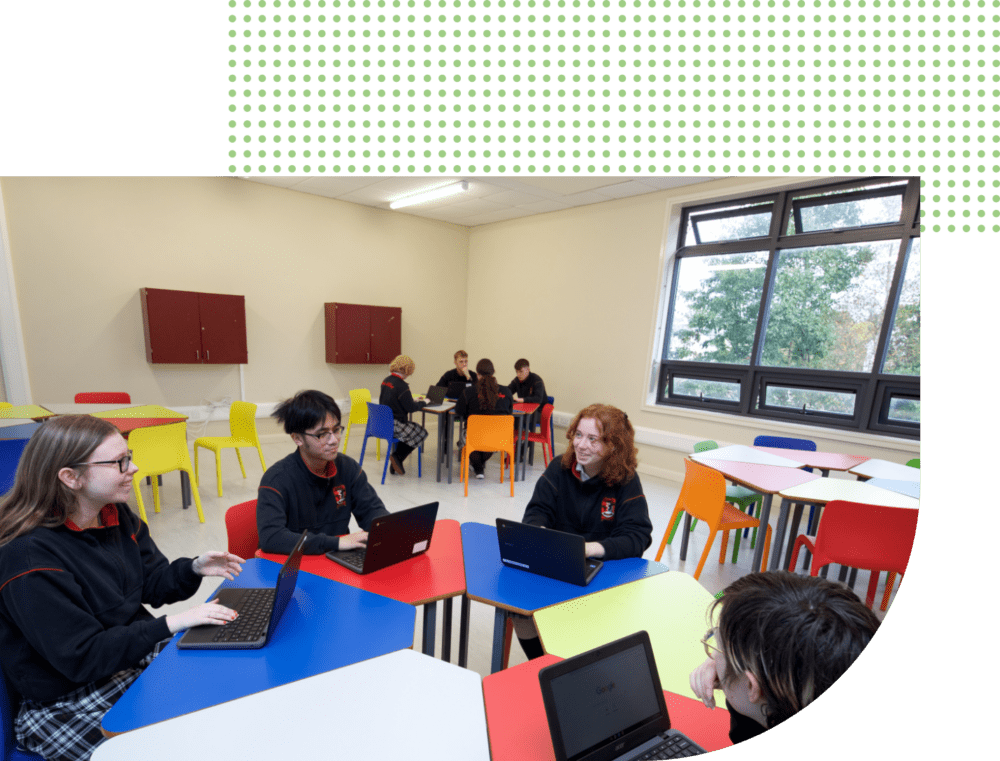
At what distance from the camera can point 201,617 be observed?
1291mm

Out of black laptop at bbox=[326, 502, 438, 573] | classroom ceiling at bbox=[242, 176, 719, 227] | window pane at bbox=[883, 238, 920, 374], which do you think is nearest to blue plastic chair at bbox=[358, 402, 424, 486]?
classroom ceiling at bbox=[242, 176, 719, 227]

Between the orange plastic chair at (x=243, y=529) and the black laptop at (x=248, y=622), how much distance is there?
515 mm

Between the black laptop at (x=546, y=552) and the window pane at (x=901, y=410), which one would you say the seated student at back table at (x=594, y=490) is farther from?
the window pane at (x=901, y=410)

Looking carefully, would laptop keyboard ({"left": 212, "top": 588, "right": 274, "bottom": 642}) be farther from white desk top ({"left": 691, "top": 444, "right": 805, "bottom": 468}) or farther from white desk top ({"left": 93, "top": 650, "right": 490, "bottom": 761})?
white desk top ({"left": 691, "top": 444, "right": 805, "bottom": 468})

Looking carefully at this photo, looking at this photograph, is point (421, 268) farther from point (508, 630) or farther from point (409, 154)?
point (409, 154)

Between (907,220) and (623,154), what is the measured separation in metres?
4.79

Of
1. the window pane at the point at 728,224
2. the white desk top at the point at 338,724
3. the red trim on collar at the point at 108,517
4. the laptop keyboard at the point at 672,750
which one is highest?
the window pane at the point at 728,224

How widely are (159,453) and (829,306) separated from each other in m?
5.87

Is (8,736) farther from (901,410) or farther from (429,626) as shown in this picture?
(901,410)

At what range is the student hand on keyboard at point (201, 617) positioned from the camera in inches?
49.9

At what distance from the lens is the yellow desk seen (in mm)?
1301

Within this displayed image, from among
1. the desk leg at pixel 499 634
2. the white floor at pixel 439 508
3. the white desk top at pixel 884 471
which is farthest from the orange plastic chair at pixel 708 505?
the desk leg at pixel 499 634

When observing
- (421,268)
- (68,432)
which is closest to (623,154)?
(68,432)

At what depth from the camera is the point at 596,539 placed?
209 centimetres
